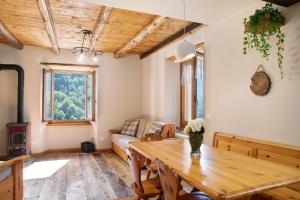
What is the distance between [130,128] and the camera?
17.9 feet

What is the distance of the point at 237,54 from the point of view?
2.95 meters

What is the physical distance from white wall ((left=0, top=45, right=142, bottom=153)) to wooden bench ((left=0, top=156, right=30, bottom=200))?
342 centimetres

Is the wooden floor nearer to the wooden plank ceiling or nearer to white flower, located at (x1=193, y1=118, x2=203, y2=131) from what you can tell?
white flower, located at (x1=193, y1=118, x2=203, y2=131)

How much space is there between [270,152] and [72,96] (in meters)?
5.05

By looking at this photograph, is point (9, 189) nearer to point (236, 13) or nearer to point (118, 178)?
point (118, 178)

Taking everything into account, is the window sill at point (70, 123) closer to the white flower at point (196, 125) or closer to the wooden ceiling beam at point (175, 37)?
the wooden ceiling beam at point (175, 37)

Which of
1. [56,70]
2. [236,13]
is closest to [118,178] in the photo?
[236,13]

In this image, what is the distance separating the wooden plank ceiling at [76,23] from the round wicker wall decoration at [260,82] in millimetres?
1512

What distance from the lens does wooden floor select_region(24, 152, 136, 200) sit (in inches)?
121

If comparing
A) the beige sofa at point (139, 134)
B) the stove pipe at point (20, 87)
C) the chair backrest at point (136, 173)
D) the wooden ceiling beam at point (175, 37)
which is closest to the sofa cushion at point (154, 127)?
the beige sofa at point (139, 134)

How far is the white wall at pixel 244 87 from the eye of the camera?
2.27m

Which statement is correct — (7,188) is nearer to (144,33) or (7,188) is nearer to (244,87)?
(244,87)

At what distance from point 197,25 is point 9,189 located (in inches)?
128

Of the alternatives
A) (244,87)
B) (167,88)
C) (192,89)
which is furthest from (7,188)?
(167,88)
